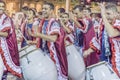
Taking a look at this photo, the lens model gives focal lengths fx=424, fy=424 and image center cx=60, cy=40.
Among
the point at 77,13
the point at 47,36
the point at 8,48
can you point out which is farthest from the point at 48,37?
the point at 77,13

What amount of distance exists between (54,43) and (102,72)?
85cm

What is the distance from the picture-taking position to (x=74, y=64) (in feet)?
17.7

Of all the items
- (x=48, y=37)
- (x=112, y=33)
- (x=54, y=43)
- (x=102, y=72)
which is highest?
(x=112, y=33)

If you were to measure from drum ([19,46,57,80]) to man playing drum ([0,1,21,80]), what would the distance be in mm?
76

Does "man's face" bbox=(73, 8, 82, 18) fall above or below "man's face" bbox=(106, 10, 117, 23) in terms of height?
below

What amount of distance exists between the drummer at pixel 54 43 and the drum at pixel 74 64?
214 mm

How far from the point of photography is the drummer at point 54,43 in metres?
4.85

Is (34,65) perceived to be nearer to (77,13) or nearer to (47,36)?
(47,36)

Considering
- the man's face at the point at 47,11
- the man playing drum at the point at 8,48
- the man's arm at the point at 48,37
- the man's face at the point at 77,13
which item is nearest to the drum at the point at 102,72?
the man's arm at the point at 48,37

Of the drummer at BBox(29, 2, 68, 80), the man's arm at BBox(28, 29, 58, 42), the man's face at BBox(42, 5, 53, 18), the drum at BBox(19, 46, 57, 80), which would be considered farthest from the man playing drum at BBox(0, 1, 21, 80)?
the man's face at BBox(42, 5, 53, 18)

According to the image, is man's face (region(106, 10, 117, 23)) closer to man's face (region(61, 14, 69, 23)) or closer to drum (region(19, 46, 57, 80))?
drum (region(19, 46, 57, 80))

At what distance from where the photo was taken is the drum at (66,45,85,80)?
5.31 m

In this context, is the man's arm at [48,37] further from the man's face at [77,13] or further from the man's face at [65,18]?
the man's face at [77,13]

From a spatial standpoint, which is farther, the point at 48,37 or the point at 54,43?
the point at 54,43
